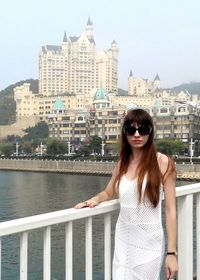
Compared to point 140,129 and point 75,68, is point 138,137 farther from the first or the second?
point 75,68

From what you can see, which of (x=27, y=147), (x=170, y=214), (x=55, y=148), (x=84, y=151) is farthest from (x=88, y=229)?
(x=27, y=147)

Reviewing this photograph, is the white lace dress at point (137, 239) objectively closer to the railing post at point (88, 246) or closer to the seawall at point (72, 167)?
the railing post at point (88, 246)

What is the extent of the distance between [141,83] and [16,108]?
30.2 m

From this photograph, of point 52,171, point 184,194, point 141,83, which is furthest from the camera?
point 141,83

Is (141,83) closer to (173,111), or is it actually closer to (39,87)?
(39,87)

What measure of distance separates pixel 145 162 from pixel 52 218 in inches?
17.9

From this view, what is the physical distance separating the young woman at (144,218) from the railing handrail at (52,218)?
4cm

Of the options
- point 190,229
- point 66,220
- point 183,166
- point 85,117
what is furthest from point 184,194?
point 85,117

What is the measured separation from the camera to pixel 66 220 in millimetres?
1839

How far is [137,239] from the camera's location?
1.94 m

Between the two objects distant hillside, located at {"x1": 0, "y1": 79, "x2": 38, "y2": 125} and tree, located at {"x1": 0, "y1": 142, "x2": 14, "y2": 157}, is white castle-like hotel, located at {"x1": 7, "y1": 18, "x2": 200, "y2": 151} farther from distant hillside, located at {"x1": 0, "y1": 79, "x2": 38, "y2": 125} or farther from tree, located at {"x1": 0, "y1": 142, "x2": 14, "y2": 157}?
tree, located at {"x1": 0, "y1": 142, "x2": 14, "y2": 157}

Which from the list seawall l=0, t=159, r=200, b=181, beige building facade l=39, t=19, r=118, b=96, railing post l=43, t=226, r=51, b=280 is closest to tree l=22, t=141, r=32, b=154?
seawall l=0, t=159, r=200, b=181

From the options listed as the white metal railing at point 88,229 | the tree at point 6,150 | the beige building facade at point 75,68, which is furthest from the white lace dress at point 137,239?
the beige building facade at point 75,68

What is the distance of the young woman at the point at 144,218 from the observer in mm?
1937
